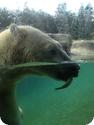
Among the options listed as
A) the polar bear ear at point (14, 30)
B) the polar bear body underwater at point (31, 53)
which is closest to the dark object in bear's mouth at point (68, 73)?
the polar bear body underwater at point (31, 53)

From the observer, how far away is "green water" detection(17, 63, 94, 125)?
5.23 feet

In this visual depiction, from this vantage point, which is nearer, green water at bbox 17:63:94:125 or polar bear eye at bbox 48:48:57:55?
polar bear eye at bbox 48:48:57:55

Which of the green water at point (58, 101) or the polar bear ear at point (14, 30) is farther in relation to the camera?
the green water at point (58, 101)

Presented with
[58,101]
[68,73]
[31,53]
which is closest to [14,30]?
[31,53]

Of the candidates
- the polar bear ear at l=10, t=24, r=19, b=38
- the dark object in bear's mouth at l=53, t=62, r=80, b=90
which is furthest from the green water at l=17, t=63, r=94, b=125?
the polar bear ear at l=10, t=24, r=19, b=38

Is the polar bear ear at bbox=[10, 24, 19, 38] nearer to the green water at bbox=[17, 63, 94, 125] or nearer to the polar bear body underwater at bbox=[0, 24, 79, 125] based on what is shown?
the polar bear body underwater at bbox=[0, 24, 79, 125]

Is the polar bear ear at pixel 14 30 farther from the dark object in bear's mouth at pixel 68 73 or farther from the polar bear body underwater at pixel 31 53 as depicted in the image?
the dark object in bear's mouth at pixel 68 73

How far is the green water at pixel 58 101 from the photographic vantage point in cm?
159

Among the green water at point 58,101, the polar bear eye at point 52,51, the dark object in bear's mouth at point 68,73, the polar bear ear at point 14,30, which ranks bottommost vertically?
the green water at point 58,101

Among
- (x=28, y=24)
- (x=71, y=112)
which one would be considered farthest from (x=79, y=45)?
(x=71, y=112)

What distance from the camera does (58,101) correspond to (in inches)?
65.9

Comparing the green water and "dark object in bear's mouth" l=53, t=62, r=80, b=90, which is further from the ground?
"dark object in bear's mouth" l=53, t=62, r=80, b=90

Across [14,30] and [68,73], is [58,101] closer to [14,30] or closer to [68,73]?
[68,73]

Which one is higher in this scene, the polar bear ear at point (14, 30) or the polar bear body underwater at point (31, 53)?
the polar bear ear at point (14, 30)
